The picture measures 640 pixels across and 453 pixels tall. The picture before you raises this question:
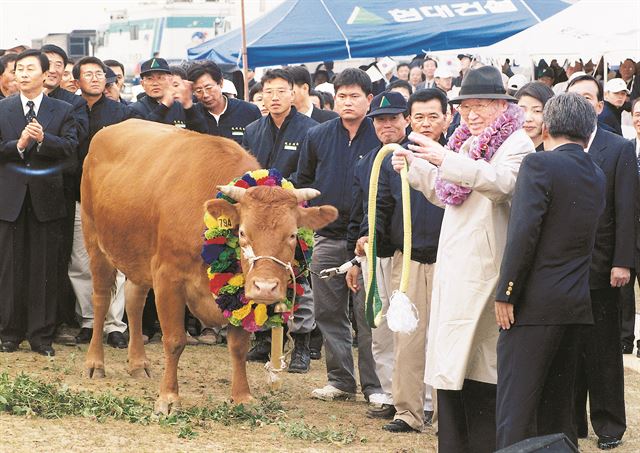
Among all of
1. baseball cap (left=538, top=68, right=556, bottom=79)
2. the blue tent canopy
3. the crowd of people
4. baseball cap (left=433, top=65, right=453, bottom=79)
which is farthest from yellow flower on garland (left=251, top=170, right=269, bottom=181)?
the blue tent canopy

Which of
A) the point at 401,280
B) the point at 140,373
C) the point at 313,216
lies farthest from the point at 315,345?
the point at 401,280

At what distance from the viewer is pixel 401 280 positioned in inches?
276

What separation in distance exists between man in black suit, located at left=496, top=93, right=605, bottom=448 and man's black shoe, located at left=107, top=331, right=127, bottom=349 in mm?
5672

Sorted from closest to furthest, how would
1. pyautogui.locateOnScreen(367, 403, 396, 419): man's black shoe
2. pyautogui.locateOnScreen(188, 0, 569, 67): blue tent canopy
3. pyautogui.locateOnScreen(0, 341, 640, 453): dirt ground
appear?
1. pyautogui.locateOnScreen(0, 341, 640, 453): dirt ground
2. pyautogui.locateOnScreen(367, 403, 396, 419): man's black shoe
3. pyautogui.locateOnScreen(188, 0, 569, 67): blue tent canopy

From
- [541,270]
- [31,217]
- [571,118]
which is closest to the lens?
[541,270]

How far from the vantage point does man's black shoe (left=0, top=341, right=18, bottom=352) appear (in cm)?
1044

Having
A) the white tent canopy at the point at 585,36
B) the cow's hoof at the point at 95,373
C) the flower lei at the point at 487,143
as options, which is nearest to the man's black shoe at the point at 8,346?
the cow's hoof at the point at 95,373

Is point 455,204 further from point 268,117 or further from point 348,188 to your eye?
point 268,117

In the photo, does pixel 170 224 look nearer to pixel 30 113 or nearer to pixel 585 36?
pixel 30 113

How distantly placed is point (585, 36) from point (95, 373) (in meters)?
10.5

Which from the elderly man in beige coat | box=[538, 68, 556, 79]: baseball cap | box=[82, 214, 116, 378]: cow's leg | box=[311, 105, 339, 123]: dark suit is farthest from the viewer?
box=[538, 68, 556, 79]: baseball cap

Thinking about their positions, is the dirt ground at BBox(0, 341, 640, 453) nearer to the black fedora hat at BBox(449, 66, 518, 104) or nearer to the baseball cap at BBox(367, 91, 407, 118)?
the baseball cap at BBox(367, 91, 407, 118)

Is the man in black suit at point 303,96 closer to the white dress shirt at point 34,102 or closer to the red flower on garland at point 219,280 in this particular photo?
the white dress shirt at point 34,102

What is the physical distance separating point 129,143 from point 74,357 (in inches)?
77.7
